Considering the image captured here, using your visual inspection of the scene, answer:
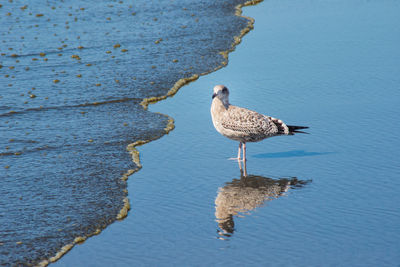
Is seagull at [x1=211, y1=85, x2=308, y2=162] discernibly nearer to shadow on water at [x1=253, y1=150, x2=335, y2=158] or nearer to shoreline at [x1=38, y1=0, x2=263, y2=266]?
shadow on water at [x1=253, y1=150, x2=335, y2=158]

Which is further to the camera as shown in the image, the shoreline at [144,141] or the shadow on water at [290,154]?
the shadow on water at [290,154]

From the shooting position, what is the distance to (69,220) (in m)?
7.29

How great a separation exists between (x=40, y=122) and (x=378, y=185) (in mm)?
5907

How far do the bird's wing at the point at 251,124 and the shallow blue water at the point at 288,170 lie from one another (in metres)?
0.39

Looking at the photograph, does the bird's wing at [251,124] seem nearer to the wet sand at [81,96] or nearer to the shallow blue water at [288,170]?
the shallow blue water at [288,170]

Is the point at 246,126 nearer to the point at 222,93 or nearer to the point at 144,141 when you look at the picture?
the point at 222,93

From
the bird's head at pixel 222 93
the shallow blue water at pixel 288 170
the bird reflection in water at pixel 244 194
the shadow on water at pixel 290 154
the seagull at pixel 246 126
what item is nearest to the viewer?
the shallow blue water at pixel 288 170

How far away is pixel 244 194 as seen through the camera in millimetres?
7902

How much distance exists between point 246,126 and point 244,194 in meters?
1.54

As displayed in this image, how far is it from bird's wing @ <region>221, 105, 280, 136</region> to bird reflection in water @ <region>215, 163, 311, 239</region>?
0.78 meters

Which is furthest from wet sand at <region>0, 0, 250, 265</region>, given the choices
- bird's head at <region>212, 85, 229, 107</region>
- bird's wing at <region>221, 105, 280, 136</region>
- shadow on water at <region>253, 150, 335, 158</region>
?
shadow on water at <region>253, 150, 335, 158</region>

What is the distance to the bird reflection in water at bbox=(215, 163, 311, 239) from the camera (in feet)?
23.6

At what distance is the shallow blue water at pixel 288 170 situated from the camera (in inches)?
252

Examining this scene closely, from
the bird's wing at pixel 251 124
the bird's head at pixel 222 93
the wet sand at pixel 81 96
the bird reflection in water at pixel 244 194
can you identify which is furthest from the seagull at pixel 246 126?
the wet sand at pixel 81 96
